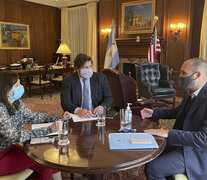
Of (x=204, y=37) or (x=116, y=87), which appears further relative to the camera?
(x=204, y=37)

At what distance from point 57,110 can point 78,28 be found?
16.6 ft

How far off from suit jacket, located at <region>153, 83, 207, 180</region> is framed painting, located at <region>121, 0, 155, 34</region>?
18.7ft

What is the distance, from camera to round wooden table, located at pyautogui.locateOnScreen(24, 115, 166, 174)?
1120 mm

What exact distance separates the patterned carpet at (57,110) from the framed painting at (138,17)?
2.66 meters

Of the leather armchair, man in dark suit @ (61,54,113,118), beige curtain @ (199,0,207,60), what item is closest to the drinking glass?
man in dark suit @ (61,54,113,118)

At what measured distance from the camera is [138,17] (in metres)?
6.93

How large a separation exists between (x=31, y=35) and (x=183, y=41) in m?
5.88

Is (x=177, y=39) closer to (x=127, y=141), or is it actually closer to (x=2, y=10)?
(x=127, y=141)

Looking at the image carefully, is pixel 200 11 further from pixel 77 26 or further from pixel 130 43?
pixel 77 26

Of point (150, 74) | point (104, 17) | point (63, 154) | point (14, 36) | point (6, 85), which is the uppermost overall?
point (104, 17)

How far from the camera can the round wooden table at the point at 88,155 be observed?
1120 millimetres

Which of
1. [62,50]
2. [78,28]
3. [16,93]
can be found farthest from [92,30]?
[16,93]

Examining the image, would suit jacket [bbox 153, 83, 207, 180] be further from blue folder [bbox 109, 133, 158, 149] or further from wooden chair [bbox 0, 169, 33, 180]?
wooden chair [bbox 0, 169, 33, 180]

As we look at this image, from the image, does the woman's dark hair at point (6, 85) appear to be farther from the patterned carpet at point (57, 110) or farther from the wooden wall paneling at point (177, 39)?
the wooden wall paneling at point (177, 39)
